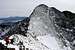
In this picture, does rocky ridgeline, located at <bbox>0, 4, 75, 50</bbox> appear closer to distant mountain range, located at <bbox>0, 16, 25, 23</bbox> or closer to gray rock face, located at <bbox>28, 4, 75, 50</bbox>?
gray rock face, located at <bbox>28, 4, 75, 50</bbox>

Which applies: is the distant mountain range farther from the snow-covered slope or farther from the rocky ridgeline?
the snow-covered slope

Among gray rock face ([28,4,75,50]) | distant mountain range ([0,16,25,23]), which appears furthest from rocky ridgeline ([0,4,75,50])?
distant mountain range ([0,16,25,23])

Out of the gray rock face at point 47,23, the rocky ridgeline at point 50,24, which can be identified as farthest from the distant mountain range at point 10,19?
the gray rock face at point 47,23

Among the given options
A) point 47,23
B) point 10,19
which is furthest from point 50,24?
point 10,19

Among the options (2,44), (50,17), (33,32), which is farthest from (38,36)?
(2,44)

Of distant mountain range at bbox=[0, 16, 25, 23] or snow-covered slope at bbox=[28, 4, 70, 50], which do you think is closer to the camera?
snow-covered slope at bbox=[28, 4, 70, 50]

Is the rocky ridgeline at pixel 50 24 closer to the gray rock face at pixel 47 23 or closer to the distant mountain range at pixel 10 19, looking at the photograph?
the gray rock face at pixel 47 23

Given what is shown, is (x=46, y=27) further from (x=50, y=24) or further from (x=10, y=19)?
(x=10, y=19)

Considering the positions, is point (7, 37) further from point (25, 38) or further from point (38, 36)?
point (38, 36)

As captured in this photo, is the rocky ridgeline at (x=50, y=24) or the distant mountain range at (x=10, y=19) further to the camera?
the distant mountain range at (x=10, y=19)
